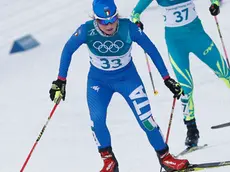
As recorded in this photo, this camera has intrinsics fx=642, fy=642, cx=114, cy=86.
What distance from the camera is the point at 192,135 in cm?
850

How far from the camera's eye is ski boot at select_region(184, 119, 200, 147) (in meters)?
8.47

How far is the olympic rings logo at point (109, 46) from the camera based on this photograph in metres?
6.91

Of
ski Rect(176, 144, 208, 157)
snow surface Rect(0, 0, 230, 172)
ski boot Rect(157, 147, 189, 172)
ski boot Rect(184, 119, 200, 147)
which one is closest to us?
ski boot Rect(157, 147, 189, 172)

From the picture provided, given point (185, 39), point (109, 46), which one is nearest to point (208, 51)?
point (185, 39)

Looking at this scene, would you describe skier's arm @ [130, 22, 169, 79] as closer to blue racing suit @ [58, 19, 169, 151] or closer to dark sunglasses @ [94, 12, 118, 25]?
blue racing suit @ [58, 19, 169, 151]

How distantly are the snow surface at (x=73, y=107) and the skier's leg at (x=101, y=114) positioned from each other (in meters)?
1.30

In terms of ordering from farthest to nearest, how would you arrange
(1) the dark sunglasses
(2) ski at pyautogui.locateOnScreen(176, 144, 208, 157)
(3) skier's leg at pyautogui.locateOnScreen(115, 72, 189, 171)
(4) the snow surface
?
1. (4) the snow surface
2. (2) ski at pyautogui.locateOnScreen(176, 144, 208, 157)
3. (3) skier's leg at pyautogui.locateOnScreen(115, 72, 189, 171)
4. (1) the dark sunglasses

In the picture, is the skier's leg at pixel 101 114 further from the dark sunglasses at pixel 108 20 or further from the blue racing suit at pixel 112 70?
the dark sunglasses at pixel 108 20

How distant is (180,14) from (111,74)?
1.50 metres

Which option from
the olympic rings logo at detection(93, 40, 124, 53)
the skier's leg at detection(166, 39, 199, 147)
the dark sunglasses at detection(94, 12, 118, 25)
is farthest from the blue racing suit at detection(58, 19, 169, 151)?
the skier's leg at detection(166, 39, 199, 147)

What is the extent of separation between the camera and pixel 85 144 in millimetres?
10000

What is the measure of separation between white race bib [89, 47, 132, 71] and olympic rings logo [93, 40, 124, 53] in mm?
90

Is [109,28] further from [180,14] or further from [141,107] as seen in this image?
[180,14]

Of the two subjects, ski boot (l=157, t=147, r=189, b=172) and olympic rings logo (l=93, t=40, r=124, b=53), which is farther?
ski boot (l=157, t=147, r=189, b=172)
